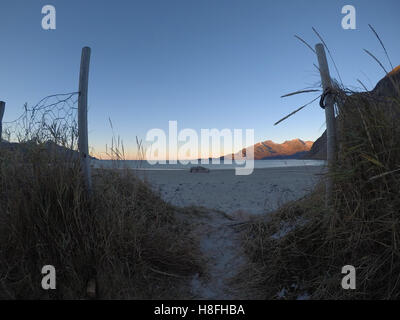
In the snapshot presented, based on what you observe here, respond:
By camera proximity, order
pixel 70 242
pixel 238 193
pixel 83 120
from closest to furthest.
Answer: pixel 70 242
pixel 83 120
pixel 238 193

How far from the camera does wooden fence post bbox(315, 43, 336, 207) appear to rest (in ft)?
7.13

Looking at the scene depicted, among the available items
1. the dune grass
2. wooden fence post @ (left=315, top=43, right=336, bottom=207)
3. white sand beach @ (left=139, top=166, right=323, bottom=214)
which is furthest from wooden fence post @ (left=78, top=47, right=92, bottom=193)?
wooden fence post @ (left=315, top=43, right=336, bottom=207)

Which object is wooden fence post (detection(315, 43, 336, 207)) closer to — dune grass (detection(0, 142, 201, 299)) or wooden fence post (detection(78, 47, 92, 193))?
dune grass (detection(0, 142, 201, 299))

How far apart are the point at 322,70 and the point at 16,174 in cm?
368

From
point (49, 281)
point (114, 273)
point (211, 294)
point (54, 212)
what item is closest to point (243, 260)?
point (211, 294)

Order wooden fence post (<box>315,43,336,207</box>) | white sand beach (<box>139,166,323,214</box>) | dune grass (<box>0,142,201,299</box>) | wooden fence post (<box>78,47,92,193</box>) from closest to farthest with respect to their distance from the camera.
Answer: dune grass (<box>0,142,201,299</box>) → wooden fence post (<box>315,43,336,207</box>) → wooden fence post (<box>78,47,92,193</box>) → white sand beach (<box>139,166,323,214</box>)

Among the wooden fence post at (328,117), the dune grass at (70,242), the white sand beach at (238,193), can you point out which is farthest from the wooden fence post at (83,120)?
the wooden fence post at (328,117)

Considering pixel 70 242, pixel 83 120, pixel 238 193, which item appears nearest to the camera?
pixel 70 242

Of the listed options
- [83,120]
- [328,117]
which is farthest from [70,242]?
[328,117]

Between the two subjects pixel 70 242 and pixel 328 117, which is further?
pixel 328 117

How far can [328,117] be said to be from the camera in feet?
7.57

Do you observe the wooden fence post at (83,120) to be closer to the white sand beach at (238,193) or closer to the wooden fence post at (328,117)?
the white sand beach at (238,193)

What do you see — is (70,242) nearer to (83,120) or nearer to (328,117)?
(83,120)

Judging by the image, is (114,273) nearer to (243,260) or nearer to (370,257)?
(243,260)
